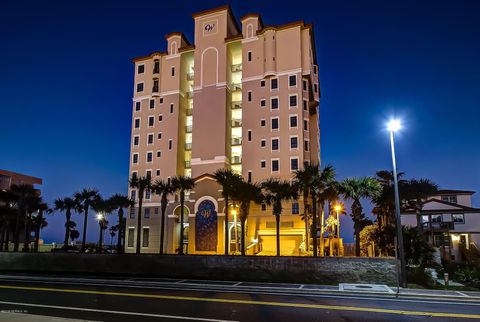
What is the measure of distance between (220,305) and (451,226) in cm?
4057

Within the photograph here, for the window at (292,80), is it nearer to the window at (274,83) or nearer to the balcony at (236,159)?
the window at (274,83)

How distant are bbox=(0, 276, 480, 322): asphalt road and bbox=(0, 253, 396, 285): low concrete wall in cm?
436

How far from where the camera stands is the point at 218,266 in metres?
27.3

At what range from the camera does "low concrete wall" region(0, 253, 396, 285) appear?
24.0 metres

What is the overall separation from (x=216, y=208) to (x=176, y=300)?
36947mm

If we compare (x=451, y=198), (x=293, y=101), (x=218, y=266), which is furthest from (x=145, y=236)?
(x=451, y=198)

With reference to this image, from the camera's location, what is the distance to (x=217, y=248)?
52.6m

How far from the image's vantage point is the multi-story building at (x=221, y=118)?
54.0 m

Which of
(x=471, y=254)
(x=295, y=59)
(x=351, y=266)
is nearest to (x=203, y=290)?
(x=351, y=266)

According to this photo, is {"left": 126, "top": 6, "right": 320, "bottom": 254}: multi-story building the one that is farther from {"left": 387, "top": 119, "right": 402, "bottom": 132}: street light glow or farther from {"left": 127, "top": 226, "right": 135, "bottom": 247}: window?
{"left": 387, "top": 119, "right": 402, "bottom": 132}: street light glow

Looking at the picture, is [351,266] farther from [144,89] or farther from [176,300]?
[144,89]

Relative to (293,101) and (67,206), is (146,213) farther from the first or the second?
(293,101)

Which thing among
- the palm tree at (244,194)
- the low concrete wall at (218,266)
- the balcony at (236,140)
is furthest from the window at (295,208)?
the low concrete wall at (218,266)

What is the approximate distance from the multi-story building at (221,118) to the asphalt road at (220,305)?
30.5 metres
